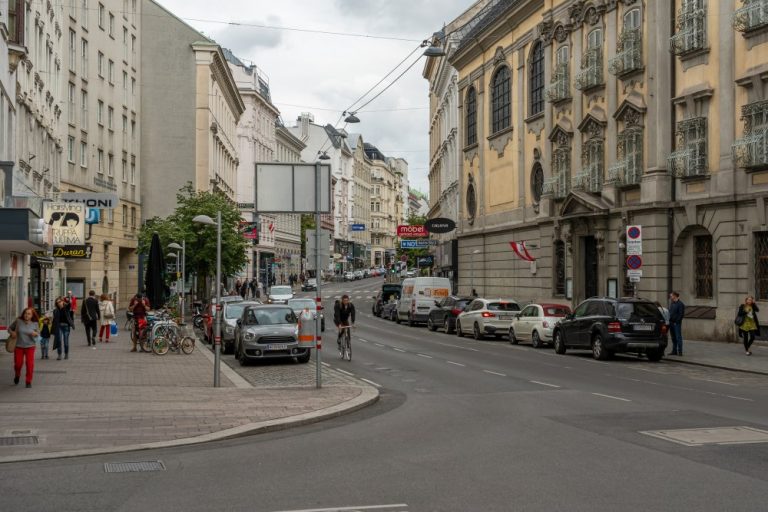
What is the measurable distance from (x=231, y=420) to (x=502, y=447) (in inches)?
165

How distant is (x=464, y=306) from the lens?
40.7 m

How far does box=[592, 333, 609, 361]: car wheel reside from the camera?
84.3 feet

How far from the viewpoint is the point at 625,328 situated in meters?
25.1

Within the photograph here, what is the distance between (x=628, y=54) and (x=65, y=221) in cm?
2027

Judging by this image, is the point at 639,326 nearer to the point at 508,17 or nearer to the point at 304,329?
the point at 304,329

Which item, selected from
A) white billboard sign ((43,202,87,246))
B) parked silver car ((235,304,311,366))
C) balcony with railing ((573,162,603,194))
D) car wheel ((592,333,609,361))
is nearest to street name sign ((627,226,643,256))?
car wheel ((592,333,609,361))

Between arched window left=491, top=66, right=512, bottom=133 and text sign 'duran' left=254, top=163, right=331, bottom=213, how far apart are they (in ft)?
108

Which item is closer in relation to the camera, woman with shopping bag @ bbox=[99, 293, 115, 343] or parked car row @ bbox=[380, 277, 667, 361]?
parked car row @ bbox=[380, 277, 667, 361]

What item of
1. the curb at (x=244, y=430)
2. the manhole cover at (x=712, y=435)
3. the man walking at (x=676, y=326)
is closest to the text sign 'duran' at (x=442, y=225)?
the man walking at (x=676, y=326)

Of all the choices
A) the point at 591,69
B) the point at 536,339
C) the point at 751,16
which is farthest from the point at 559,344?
the point at 591,69

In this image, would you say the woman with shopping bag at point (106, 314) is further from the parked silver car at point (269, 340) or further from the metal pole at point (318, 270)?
the metal pole at point (318, 270)

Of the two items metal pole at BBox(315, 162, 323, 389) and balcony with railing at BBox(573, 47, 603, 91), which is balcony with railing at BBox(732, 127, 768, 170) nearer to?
balcony with railing at BBox(573, 47, 603, 91)

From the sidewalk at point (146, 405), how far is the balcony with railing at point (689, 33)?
17.1 meters

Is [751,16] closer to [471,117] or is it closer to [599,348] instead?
[599,348]
